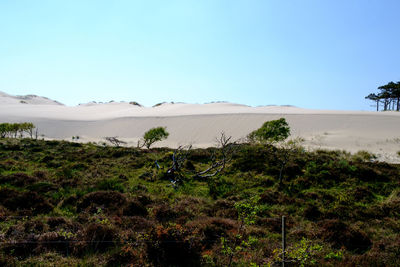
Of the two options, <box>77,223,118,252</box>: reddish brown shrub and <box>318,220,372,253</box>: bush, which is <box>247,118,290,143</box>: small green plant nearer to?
<box>318,220,372,253</box>: bush

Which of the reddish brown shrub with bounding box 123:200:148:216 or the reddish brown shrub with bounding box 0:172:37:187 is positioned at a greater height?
the reddish brown shrub with bounding box 0:172:37:187

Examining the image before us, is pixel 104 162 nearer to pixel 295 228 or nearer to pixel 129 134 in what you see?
pixel 295 228

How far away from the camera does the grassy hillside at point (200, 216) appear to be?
18.9ft

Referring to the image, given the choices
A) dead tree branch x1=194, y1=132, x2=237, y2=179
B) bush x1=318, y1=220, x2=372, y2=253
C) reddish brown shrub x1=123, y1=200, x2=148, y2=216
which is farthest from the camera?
dead tree branch x1=194, y1=132, x2=237, y2=179

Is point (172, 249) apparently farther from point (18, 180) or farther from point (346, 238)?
point (18, 180)

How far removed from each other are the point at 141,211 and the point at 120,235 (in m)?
2.06

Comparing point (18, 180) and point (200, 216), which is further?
point (18, 180)

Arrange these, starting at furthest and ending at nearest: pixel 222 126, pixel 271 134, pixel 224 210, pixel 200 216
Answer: pixel 222 126, pixel 271 134, pixel 224 210, pixel 200 216

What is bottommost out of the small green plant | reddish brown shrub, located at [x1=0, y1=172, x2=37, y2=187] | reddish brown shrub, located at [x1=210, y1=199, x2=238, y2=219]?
reddish brown shrub, located at [x1=210, y1=199, x2=238, y2=219]

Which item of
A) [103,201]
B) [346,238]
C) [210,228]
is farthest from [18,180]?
[346,238]

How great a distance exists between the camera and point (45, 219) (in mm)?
7219

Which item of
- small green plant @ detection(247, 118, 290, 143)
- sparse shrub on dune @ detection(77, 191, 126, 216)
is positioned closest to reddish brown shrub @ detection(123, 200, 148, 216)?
sparse shrub on dune @ detection(77, 191, 126, 216)

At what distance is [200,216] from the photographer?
8391mm

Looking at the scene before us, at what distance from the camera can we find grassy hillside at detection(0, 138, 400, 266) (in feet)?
18.9
